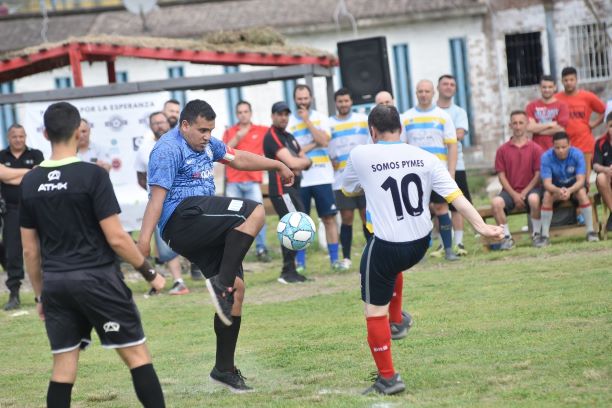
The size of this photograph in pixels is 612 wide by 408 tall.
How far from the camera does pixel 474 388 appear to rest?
24.7ft

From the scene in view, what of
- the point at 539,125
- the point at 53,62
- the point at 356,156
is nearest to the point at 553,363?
the point at 356,156

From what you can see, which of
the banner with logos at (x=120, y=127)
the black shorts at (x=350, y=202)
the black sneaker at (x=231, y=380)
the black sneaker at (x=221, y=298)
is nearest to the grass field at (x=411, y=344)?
the black sneaker at (x=231, y=380)

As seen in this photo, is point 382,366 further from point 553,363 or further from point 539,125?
point 539,125

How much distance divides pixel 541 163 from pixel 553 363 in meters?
7.80

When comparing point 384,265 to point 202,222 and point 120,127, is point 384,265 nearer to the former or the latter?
point 202,222

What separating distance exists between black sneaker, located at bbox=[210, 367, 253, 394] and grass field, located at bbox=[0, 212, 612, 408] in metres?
0.08

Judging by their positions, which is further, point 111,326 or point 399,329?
point 399,329

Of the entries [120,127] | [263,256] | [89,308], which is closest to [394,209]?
[89,308]

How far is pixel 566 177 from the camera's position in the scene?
15.5 m

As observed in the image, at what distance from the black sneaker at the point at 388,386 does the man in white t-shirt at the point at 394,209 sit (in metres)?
0.06

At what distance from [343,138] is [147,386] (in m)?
9.23

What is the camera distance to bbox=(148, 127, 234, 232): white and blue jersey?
8125 millimetres

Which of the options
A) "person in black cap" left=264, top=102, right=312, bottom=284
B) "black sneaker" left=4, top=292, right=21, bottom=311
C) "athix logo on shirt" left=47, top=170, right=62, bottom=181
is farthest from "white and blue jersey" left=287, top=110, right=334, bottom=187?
"athix logo on shirt" left=47, top=170, right=62, bottom=181

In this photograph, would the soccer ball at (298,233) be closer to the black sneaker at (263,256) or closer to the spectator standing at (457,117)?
the spectator standing at (457,117)
